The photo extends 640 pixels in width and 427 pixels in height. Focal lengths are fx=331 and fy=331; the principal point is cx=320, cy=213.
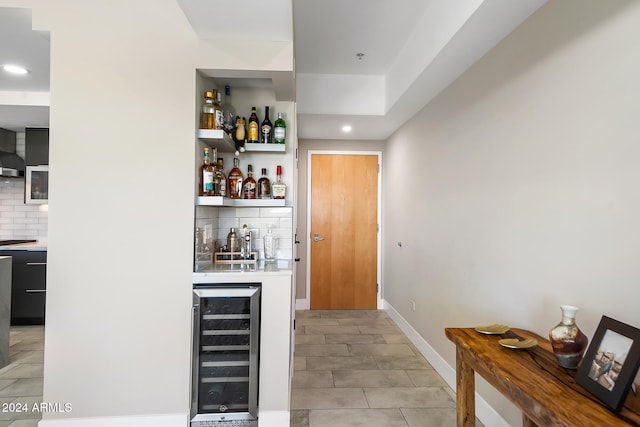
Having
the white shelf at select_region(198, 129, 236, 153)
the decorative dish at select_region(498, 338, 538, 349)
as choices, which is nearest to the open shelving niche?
the white shelf at select_region(198, 129, 236, 153)

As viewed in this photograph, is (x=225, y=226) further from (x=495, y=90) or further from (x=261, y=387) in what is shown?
(x=495, y=90)

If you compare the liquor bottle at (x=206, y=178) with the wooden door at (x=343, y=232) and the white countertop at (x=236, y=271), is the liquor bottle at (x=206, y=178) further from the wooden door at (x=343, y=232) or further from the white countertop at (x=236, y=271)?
the wooden door at (x=343, y=232)

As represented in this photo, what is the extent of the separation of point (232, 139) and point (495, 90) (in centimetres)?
173

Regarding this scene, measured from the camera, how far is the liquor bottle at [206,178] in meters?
2.12

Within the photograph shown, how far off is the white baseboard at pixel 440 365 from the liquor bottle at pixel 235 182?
207 cm

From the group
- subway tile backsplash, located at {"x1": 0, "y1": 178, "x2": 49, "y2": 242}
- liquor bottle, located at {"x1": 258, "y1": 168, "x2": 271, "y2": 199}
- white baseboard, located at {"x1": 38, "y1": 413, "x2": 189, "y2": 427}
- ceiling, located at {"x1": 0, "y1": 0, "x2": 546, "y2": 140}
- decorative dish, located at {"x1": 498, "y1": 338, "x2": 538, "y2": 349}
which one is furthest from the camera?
subway tile backsplash, located at {"x1": 0, "y1": 178, "x2": 49, "y2": 242}

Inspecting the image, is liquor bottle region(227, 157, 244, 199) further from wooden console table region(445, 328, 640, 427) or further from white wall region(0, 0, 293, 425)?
wooden console table region(445, 328, 640, 427)

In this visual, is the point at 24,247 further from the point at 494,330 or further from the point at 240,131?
the point at 494,330

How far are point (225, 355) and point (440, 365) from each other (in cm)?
174

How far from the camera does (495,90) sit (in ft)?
6.54

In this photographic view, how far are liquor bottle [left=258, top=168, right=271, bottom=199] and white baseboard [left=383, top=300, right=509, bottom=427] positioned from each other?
1.91m

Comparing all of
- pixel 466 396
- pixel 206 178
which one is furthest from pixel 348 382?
pixel 206 178

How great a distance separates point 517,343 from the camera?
4.66ft

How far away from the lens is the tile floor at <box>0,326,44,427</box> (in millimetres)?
2123
